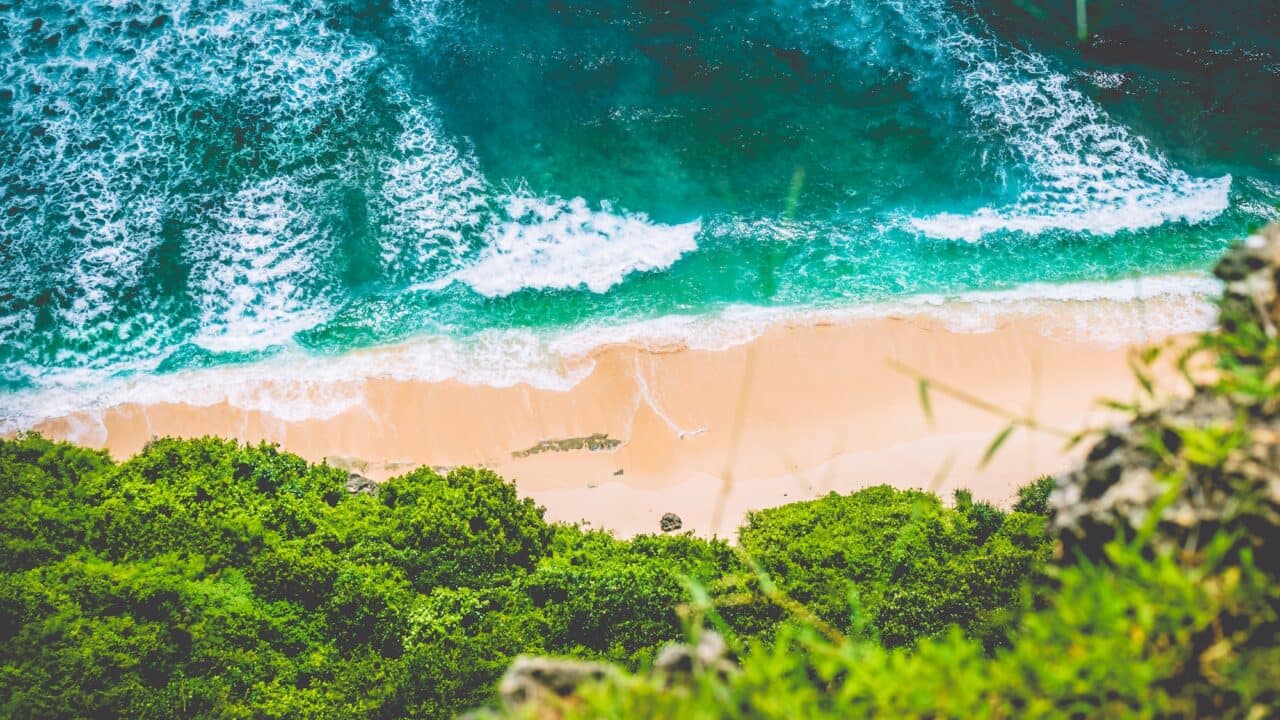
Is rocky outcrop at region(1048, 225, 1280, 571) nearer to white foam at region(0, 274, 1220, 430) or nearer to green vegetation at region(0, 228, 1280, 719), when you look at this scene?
green vegetation at region(0, 228, 1280, 719)

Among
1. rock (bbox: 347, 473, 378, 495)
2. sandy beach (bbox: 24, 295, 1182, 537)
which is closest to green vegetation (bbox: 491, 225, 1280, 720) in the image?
sandy beach (bbox: 24, 295, 1182, 537)

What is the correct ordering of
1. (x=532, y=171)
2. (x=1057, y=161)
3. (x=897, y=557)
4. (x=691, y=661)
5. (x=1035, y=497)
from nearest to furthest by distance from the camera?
(x=691, y=661) < (x=897, y=557) < (x=1035, y=497) < (x=1057, y=161) < (x=532, y=171)

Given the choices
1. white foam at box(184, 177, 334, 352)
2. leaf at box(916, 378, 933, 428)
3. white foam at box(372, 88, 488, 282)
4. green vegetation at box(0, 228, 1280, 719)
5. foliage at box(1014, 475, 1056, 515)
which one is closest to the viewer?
leaf at box(916, 378, 933, 428)

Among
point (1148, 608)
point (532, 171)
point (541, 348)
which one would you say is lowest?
point (541, 348)

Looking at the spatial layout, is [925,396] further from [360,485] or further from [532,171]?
[532,171]

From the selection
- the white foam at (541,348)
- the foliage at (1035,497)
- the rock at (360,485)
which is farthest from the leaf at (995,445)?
the white foam at (541,348)

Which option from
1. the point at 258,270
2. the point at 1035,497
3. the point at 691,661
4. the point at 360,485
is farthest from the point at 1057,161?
the point at 691,661

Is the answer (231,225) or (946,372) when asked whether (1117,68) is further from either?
(231,225)
